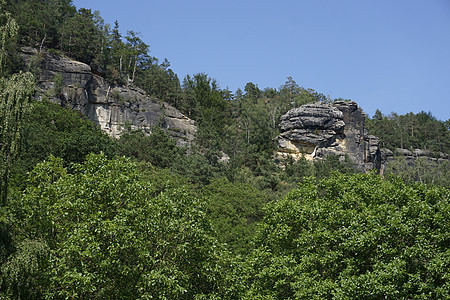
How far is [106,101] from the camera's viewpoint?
66000mm

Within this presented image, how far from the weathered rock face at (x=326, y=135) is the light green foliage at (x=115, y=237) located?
57.9 metres

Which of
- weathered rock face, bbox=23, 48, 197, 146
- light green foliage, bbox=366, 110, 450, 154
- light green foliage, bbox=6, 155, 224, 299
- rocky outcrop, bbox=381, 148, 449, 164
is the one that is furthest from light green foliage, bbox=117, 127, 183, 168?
light green foliage, bbox=366, 110, 450, 154

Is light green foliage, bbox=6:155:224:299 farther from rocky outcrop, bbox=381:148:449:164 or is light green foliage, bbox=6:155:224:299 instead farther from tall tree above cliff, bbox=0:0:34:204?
rocky outcrop, bbox=381:148:449:164

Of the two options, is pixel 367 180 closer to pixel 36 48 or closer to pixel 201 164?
pixel 201 164

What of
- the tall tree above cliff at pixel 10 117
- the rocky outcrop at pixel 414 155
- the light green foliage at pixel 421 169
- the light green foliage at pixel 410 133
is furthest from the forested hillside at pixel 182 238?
the light green foliage at pixel 410 133

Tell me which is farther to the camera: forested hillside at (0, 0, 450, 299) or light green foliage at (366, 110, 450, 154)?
light green foliage at (366, 110, 450, 154)

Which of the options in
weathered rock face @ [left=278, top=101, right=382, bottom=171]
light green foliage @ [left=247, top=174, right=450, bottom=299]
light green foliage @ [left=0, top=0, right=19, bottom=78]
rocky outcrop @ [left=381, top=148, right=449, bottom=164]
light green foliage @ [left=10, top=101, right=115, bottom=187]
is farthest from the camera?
rocky outcrop @ [left=381, top=148, right=449, bottom=164]

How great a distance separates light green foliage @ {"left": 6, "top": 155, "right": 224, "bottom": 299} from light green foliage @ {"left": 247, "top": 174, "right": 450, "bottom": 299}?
3.10 m

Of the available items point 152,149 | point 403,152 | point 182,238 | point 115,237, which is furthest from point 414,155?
point 115,237

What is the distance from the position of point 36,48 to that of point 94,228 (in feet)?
182

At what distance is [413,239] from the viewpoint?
17.5m

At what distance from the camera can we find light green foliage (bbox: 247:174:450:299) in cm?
1630

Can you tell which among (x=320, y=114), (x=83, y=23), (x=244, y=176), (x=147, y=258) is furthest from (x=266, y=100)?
(x=147, y=258)

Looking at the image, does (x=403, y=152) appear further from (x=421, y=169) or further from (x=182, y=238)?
(x=182, y=238)
